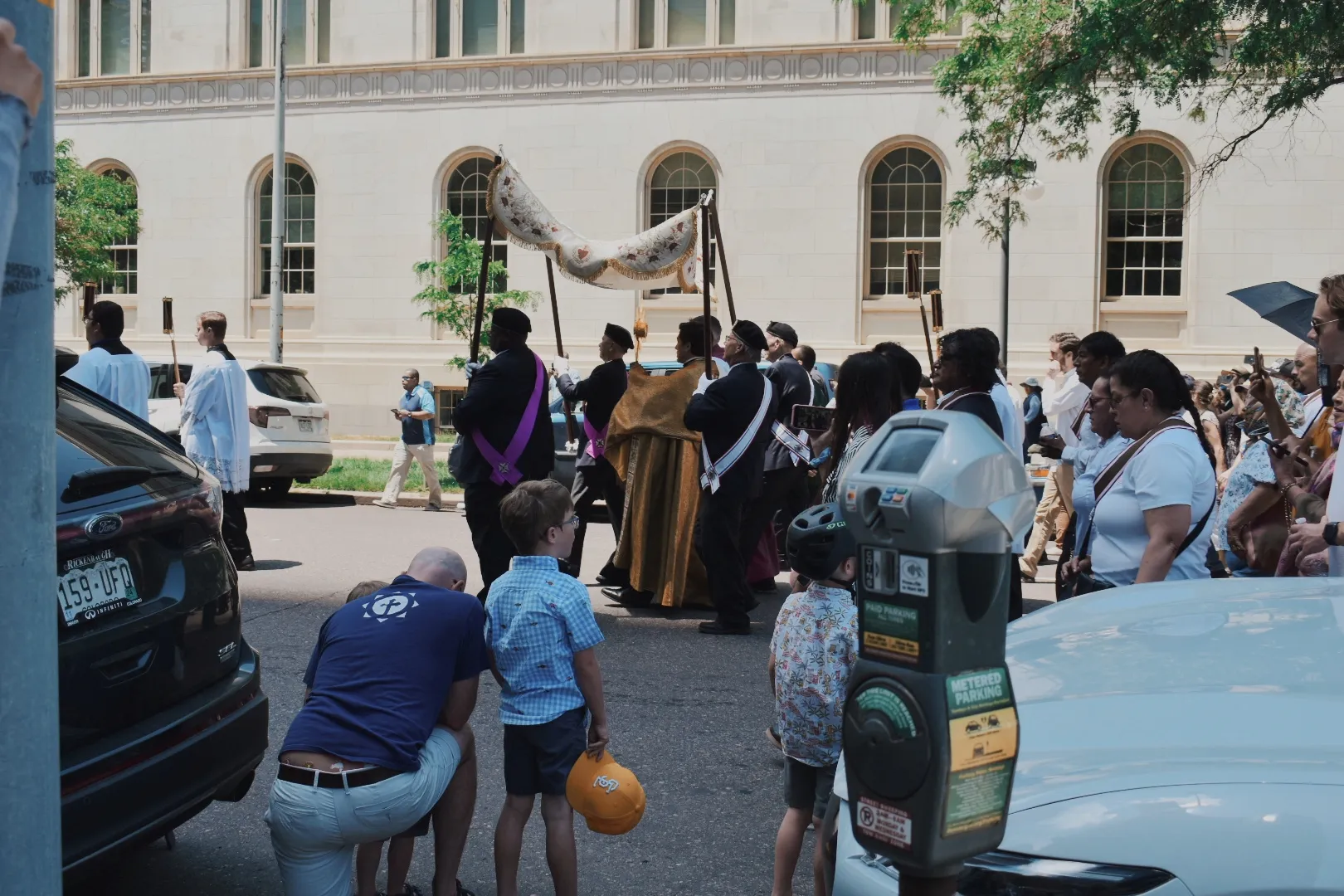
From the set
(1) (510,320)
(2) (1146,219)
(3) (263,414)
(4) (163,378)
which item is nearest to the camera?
(1) (510,320)

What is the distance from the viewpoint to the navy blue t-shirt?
3.82 meters

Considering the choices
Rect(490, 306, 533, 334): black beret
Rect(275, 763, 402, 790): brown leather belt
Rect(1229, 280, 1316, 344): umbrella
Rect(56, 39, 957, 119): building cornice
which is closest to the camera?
Rect(275, 763, 402, 790): brown leather belt

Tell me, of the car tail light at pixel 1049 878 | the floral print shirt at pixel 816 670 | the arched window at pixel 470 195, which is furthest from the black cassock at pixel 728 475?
the arched window at pixel 470 195

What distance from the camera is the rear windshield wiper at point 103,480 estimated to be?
387cm

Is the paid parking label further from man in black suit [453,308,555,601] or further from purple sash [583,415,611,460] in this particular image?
purple sash [583,415,611,460]

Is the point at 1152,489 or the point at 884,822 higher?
the point at 1152,489

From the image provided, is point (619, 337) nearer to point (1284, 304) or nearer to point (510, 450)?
point (510, 450)

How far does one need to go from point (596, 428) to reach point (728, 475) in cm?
142

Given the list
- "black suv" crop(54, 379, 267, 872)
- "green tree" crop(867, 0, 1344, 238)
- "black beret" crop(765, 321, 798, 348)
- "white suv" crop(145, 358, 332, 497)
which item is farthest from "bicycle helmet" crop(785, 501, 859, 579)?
"white suv" crop(145, 358, 332, 497)

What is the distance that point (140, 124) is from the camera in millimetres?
27688

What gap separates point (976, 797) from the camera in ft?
6.70

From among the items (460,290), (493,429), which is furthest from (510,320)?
(460,290)

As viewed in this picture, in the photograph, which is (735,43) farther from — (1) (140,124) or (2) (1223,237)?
(1) (140,124)

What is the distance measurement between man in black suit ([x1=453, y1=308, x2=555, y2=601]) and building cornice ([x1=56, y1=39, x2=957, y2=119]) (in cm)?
1635
